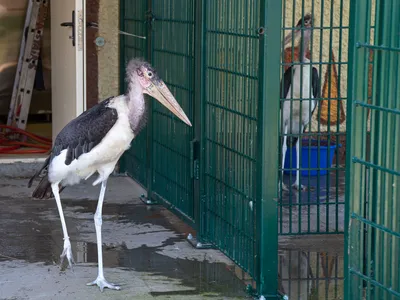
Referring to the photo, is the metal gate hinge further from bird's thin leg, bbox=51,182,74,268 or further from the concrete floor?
bird's thin leg, bbox=51,182,74,268

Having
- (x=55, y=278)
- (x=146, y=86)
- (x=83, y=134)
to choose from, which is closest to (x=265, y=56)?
(x=146, y=86)

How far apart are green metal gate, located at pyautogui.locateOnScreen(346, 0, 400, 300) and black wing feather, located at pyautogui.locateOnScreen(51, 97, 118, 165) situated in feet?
6.19

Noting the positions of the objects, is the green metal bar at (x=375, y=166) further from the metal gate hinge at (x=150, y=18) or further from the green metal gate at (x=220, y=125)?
the metal gate hinge at (x=150, y=18)

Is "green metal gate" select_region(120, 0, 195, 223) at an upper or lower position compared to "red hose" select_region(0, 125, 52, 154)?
upper

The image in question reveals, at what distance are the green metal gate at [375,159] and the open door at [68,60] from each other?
194 inches

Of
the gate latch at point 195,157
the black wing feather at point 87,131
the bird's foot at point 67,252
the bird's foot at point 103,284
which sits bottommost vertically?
the bird's foot at point 103,284

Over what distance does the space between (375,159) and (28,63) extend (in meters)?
7.46

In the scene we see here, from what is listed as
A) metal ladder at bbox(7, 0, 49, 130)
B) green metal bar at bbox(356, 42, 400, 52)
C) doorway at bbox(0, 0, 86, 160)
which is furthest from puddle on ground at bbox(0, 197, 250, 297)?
metal ladder at bbox(7, 0, 49, 130)

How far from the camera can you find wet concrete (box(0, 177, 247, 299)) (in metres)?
5.38

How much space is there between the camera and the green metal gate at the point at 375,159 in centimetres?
357

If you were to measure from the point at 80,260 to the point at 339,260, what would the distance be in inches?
69.8

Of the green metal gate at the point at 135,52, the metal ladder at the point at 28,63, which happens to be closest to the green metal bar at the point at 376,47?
the green metal gate at the point at 135,52

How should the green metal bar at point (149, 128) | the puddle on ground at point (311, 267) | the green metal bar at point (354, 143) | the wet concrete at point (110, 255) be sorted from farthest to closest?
the green metal bar at point (149, 128) → the puddle on ground at point (311, 267) → the wet concrete at point (110, 255) → the green metal bar at point (354, 143)

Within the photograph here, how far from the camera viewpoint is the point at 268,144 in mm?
5012
